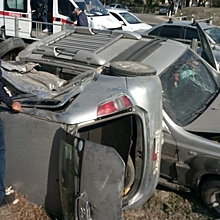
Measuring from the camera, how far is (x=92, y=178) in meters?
2.65

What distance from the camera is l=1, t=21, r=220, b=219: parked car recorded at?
2.93 m

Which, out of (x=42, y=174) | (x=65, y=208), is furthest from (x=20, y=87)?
(x=65, y=208)

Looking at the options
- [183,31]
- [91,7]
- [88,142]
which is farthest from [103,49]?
[91,7]

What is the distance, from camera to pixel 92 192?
268 centimetres

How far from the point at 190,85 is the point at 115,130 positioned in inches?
50.9

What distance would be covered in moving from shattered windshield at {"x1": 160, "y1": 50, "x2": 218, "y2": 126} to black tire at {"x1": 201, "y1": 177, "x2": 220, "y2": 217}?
663 millimetres

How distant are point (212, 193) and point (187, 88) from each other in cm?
124

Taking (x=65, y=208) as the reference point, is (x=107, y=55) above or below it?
above

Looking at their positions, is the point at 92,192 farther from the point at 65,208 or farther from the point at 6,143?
the point at 6,143

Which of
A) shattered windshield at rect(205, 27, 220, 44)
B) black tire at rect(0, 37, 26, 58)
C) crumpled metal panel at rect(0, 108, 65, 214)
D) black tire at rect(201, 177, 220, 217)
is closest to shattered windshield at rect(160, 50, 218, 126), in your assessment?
black tire at rect(201, 177, 220, 217)

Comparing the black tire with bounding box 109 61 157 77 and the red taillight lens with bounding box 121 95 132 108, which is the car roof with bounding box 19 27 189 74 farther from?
the red taillight lens with bounding box 121 95 132 108

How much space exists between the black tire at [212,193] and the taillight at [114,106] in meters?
1.29

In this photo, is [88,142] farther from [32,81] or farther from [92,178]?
[32,81]

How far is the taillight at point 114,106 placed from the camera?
112 inches
